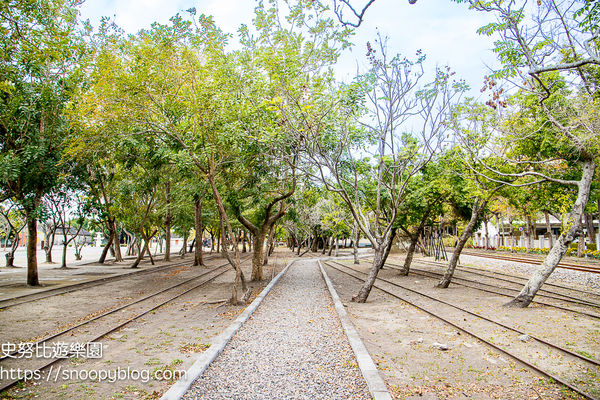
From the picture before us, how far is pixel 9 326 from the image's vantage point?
8109mm

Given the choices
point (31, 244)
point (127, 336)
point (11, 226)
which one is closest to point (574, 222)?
point (127, 336)

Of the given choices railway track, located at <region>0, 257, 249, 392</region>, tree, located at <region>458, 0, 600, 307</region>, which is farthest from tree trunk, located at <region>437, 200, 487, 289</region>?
railway track, located at <region>0, 257, 249, 392</region>

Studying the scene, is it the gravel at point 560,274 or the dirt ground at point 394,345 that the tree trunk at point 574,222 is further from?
the gravel at point 560,274

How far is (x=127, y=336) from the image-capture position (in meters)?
7.36

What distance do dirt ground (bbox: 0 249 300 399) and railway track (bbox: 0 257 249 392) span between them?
23cm

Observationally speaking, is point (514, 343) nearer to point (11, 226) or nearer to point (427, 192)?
point (427, 192)

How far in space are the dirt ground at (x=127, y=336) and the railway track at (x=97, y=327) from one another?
228 mm

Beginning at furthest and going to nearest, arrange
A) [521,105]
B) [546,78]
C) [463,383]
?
[521,105] < [546,78] < [463,383]

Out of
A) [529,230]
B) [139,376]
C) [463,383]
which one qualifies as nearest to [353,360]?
[463,383]

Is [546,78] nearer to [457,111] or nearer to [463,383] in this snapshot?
[457,111]

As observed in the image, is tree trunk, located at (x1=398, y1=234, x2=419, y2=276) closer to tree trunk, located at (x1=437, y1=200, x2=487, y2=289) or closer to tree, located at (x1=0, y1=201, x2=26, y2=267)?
tree trunk, located at (x1=437, y1=200, x2=487, y2=289)

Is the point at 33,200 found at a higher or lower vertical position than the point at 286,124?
lower

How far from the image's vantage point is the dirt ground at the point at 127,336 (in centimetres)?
459

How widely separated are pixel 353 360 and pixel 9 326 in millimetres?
8524
